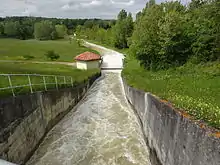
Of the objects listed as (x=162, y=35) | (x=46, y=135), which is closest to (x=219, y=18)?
(x=162, y=35)

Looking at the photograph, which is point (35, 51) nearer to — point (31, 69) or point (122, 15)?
point (122, 15)

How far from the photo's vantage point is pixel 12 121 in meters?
7.14

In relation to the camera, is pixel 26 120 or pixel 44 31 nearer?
pixel 26 120

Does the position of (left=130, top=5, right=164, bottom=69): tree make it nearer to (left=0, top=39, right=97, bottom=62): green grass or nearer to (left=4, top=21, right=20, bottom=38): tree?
(left=0, top=39, right=97, bottom=62): green grass

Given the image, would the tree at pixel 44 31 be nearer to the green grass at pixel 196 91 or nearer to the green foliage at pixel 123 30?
the green foliage at pixel 123 30

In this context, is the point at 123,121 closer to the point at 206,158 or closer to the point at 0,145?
the point at 0,145

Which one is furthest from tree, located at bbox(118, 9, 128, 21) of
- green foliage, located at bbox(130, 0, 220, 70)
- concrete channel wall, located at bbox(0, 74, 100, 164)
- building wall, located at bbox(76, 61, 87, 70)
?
concrete channel wall, located at bbox(0, 74, 100, 164)

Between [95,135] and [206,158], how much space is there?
264 inches

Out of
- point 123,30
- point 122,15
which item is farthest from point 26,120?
point 122,15

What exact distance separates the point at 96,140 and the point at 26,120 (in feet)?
10.6

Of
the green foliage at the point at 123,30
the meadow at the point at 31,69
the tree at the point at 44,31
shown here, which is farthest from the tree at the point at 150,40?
the tree at the point at 44,31

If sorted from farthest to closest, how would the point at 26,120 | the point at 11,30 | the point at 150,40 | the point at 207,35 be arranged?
1. the point at 11,30
2. the point at 150,40
3. the point at 207,35
4. the point at 26,120

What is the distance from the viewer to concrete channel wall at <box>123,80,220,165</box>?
414 cm

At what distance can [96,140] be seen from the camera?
32.0ft
